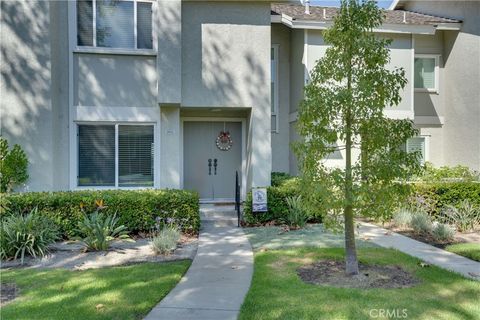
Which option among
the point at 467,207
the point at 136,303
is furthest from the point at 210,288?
the point at 467,207

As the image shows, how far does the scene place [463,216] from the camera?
9.57m

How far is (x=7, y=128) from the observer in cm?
940

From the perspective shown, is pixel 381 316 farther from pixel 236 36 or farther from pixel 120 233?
pixel 236 36

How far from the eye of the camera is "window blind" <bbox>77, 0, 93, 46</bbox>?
1003cm

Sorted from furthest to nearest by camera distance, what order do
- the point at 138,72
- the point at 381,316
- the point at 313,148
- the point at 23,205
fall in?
the point at 138,72 → the point at 23,205 → the point at 313,148 → the point at 381,316

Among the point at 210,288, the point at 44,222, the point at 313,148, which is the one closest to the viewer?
the point at 210,288

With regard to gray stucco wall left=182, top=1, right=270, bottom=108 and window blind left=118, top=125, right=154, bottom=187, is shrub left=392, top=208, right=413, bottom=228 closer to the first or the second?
gray stucco wall left=182, top=1, right=270, bottom=108

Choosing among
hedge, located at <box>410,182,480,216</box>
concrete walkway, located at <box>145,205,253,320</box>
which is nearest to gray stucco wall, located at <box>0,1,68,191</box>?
concrete walkway, located at <box>145,205,253,320</box>

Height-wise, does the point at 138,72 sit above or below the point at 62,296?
above

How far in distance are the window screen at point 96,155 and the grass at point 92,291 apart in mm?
4322

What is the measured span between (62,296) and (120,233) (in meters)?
3.51

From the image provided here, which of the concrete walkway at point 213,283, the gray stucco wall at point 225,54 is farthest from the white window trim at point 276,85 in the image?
the concrete walkway at point 213,283

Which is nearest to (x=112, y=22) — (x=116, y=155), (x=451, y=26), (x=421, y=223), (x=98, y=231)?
(x=116, y=155)

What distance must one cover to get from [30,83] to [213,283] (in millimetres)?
7408
